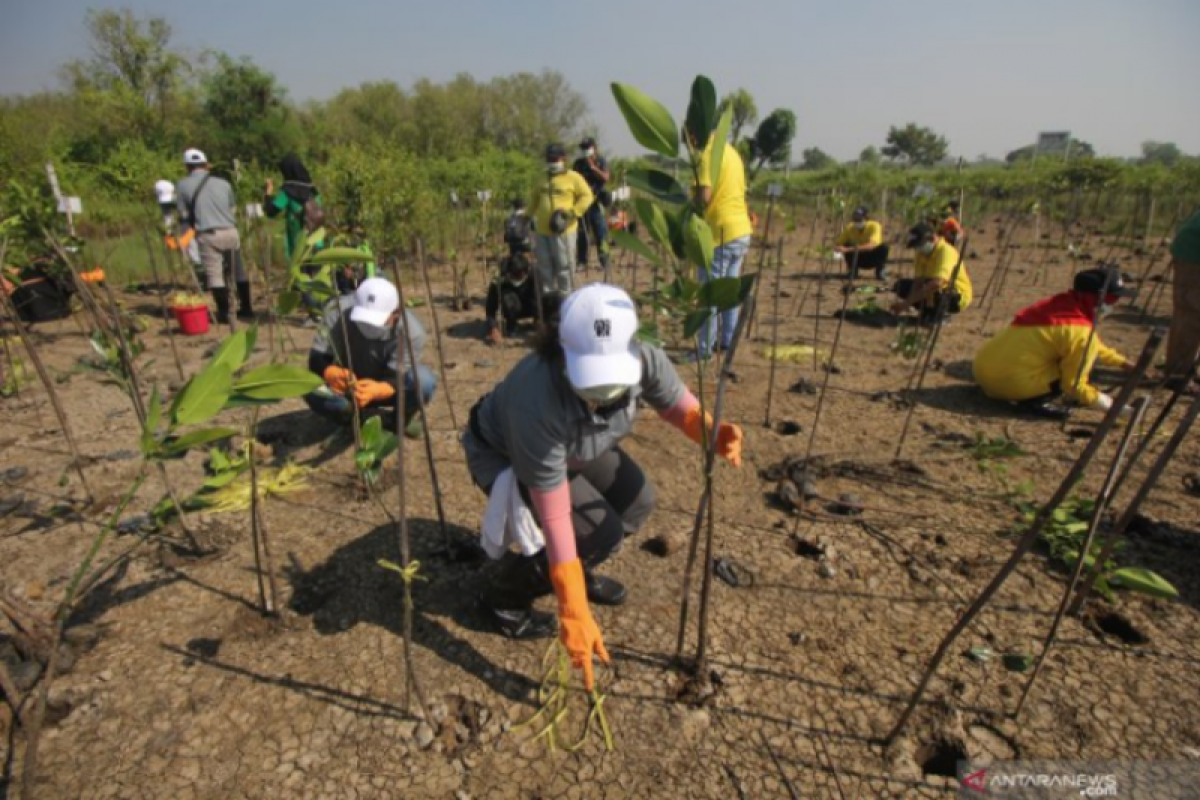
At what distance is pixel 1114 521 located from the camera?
2496 mm

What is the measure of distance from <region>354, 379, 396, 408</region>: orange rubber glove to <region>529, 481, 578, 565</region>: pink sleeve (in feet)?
4.91

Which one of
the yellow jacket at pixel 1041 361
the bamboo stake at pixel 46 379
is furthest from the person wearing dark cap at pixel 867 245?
the bamboo stake at pixel 46 379

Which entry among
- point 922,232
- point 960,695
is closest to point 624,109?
point 960,695

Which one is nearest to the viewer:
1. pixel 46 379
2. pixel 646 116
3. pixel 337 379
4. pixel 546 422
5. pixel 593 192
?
pixel 646 116

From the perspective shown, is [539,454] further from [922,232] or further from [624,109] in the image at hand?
[922,232]

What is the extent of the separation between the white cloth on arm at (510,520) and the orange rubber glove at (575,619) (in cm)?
21

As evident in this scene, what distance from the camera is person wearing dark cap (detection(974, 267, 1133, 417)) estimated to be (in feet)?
10.8

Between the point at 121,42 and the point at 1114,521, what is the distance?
28646 millimetres

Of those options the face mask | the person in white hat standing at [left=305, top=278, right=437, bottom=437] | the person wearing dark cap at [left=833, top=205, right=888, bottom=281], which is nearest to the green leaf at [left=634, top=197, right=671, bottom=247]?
the face mask

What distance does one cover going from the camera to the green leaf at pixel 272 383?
997 millimetres

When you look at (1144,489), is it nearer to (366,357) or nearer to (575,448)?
(575,448)

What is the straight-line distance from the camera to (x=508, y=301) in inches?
209

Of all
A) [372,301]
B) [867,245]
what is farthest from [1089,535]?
[867,245]

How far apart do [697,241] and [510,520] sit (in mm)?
1092
